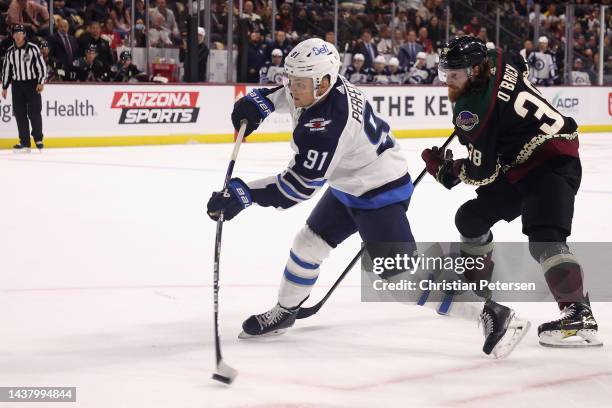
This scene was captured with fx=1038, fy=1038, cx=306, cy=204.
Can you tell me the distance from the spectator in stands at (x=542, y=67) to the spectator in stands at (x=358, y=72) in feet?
10.3

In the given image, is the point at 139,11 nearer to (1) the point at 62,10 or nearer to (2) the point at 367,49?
(1) the point at 62,10

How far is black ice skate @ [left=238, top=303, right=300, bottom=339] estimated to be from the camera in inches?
153

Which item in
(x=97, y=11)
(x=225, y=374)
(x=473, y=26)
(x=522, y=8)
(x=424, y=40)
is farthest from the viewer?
(x=522, y=8)

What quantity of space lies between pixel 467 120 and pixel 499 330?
73 cm

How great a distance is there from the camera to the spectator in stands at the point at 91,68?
44.4 ft

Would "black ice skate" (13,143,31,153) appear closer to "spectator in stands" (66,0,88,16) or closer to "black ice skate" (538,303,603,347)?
"spectator in stands" (66,0,88,16)

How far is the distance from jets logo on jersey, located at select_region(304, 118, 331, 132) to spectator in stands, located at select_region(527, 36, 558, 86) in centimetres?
1480

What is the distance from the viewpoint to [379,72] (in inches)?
650

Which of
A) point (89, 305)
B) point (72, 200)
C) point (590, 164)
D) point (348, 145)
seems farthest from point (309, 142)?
point (590, 164)

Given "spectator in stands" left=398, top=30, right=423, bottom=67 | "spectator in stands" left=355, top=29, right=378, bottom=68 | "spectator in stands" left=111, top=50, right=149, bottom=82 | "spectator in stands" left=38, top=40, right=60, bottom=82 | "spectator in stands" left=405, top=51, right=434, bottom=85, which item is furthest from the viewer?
"spectator in stands" left=398, top=30, right=423, bottom=67

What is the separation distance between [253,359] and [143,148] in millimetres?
9974

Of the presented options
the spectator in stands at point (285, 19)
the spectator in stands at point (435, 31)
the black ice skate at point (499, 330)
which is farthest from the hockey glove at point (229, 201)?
the spectator in stands at point (435, 31)

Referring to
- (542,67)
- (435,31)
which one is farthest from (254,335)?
(435,31)

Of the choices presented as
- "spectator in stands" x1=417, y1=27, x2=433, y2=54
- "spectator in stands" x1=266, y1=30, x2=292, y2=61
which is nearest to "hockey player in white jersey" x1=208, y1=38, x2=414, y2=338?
"spectator in stands" x1=266, y1=30, x2=292, y2=61
